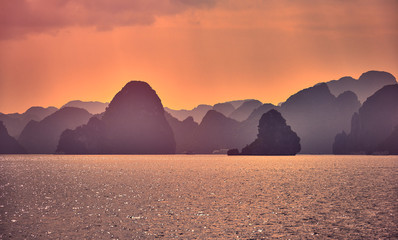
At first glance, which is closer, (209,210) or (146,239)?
(146,239)

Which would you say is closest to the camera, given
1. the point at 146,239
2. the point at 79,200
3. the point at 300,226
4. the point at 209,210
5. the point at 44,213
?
the point at 146,239

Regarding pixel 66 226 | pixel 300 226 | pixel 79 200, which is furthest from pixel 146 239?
pixel 79 200

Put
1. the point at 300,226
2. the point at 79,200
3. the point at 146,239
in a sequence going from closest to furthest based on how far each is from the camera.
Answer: the point at 146,239, the point at 300,226, the point at 79,200

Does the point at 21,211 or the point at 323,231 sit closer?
the point at 323,231

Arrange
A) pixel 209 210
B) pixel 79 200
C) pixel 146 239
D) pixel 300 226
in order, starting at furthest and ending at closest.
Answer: pixel 79 200
pixel 209 210
pixel 300 226
pixel 146 239

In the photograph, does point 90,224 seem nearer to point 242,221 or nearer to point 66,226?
point 66,226

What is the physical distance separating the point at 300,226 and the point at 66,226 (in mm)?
22619

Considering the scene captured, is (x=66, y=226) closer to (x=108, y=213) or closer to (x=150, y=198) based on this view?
(x=108, y=213)

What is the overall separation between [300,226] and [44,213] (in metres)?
28.7

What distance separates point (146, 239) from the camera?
37625 millimetres

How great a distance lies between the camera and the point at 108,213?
52938 millimetres

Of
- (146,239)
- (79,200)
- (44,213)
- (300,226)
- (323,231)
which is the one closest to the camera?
(146,239)

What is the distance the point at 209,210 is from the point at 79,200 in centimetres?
2165

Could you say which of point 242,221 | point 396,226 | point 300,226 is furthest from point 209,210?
point 396,226
